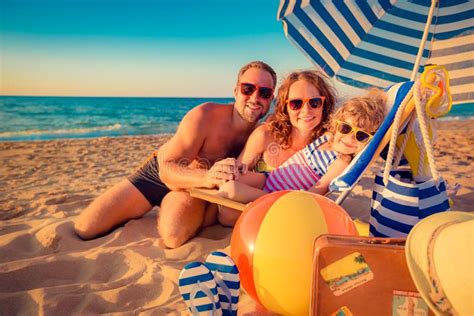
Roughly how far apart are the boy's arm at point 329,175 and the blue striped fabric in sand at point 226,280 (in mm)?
1198

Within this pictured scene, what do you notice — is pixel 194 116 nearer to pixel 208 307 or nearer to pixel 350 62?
pixel 350 62

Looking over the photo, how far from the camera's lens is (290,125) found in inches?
135

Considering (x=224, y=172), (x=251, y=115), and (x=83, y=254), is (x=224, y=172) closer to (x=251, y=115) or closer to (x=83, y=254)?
(x=251, y=115)

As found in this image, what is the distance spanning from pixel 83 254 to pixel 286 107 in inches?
86.8

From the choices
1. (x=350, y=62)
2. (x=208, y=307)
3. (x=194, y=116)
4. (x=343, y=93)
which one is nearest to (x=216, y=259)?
(x=208, y=307)

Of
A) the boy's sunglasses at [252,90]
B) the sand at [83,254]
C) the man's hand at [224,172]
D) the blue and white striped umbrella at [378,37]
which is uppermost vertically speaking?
the blue and white striped umbrella at [378,37]

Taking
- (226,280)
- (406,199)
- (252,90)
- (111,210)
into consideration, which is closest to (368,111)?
(406,199)

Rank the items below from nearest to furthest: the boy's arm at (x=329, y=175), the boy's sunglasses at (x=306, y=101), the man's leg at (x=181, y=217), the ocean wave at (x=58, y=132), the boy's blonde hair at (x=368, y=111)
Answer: the boy's blonde hair at (x=368, y=111)
the boy's arm at (x=329, y=175)
the boy's sunglasses at (x=306, y=101)
the man's leg at (x=181, y=217)
the ocean wave at (x=58, y=132)

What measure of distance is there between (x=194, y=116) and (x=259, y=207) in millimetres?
1685

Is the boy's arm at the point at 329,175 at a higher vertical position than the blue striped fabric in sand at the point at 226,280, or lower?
higher

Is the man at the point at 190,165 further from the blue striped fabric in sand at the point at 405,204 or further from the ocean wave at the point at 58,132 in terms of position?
the ocean wave at the point at 58,132

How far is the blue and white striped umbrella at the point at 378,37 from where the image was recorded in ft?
11.8

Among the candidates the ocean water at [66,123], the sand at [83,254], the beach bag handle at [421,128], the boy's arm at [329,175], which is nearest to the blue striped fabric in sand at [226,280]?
the sand at [83,254]

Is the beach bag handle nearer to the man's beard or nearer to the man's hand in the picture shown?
the man's hand
